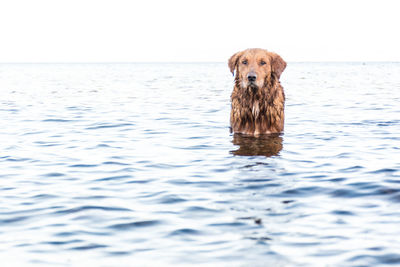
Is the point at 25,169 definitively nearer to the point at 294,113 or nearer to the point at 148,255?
the point at 148,255

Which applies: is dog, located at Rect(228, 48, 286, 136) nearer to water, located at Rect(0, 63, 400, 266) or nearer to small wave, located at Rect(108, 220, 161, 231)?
water, located at Rect(0, 63, 400, 266)

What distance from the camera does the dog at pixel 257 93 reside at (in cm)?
1133

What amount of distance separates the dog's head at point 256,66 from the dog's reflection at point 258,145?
1.06 metres

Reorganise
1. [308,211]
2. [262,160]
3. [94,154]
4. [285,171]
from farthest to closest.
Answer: [94,154] → [262,160] → [285,171] → [308,211]

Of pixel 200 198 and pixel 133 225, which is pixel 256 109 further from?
pixel 133 225

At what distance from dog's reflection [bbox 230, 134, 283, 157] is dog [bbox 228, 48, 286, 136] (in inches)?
10.4

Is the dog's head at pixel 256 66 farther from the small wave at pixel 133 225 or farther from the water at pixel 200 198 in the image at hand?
the small wave at pixel 133 225

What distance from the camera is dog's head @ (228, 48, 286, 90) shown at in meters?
11.3

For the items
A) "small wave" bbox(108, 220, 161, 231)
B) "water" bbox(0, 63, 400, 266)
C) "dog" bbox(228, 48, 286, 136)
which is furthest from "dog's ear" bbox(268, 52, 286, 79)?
"small wave" bbox(108, 220, 161, 231)

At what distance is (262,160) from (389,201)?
3.05 meters

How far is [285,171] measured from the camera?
8562 mm

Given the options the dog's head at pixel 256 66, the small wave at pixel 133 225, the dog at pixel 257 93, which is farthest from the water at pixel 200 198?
the dog's head at pixel 256 66

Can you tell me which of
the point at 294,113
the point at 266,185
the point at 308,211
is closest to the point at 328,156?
the point at 266,185

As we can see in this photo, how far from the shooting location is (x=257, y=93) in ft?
38.2
